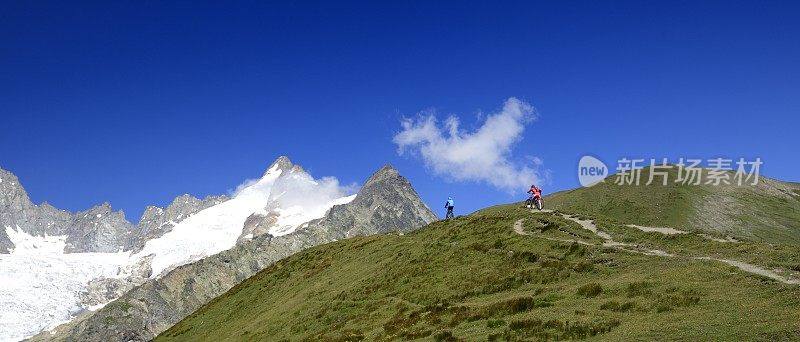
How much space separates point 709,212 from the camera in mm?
118750

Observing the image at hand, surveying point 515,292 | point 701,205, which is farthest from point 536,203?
point 701,205

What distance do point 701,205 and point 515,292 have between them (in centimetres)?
10039

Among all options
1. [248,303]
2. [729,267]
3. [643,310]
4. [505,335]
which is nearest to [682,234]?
[729,267]

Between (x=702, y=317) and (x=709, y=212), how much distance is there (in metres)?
106

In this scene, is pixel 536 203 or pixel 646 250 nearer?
pixel 646 250

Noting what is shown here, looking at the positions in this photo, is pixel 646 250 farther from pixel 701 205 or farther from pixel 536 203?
pixel 701 205

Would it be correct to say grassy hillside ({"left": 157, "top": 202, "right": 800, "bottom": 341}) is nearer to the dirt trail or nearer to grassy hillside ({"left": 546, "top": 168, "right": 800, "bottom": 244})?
the dirt trail

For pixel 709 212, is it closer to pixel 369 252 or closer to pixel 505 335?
pixel 369 252

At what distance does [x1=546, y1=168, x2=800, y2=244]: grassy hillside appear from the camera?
109125mm

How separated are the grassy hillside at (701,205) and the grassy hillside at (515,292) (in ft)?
166

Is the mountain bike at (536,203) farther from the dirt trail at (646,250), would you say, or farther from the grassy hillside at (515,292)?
the grassy hillside at (515,292)

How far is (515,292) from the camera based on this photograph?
40.4m

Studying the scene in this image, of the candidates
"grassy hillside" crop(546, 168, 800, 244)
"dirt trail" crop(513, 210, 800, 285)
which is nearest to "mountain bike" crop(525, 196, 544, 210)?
"dirt trail" crop(513, 210, 800, 285)

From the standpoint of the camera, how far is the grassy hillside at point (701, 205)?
4296 inches
